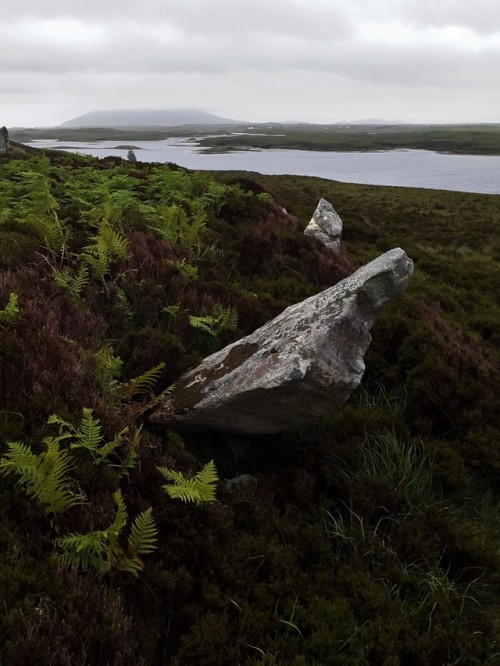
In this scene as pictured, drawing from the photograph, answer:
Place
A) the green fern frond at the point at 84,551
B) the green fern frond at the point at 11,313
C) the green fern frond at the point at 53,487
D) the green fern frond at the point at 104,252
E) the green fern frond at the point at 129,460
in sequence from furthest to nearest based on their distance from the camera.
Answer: the green fern frond at the point at 104,252 < the green fern frond at the point at 11,313 < the green fern frond at the point at 129,460 < the green fern frond at the point at 53,487 < the green fern frond at the point at 84,551

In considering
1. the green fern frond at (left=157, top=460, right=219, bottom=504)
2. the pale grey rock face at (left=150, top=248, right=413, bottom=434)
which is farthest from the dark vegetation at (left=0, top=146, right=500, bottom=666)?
the pale grey rock face at (left=150, top=248, right=413, bottom=434)

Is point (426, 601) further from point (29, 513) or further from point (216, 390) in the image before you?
point (29, 513)

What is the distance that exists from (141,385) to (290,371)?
6.04 feet

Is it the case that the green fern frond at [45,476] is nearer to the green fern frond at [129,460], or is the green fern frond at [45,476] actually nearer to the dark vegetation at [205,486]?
the dark vegetation at [205,486]

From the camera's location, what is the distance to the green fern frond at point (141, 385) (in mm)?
5023

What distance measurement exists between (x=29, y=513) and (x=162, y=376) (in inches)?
104

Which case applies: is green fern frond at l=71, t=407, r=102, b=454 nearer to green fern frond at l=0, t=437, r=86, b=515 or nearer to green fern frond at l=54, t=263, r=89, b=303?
green fern frond at l=0, t=437, r=86, b=515

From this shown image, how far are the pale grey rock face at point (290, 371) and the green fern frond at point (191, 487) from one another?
1073 millimetres

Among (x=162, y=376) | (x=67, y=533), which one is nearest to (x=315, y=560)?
(x=67, y=533)

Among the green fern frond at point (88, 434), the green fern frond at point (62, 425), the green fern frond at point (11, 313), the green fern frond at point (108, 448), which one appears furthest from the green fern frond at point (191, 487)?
the green fern frond at point (11, 313)

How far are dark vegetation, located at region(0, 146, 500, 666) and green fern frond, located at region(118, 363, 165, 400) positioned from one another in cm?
3

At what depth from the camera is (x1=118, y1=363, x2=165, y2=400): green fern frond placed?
5023mm

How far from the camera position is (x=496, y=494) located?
18.3ft

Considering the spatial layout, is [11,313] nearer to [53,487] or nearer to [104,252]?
[53,487]
